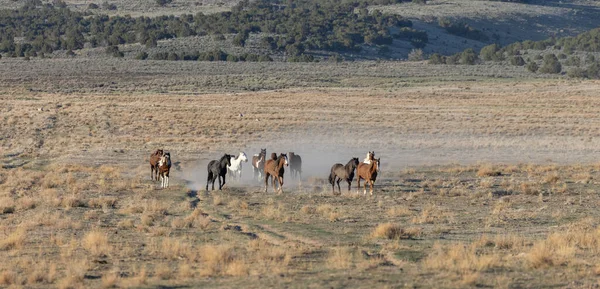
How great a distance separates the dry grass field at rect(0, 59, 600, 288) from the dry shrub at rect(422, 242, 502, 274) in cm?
4

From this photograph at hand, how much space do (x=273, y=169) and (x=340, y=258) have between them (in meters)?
11.5

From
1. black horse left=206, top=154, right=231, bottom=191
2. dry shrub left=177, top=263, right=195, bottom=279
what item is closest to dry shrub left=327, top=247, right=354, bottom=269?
dry shrub left=177, top=263, right=195, bottom=279

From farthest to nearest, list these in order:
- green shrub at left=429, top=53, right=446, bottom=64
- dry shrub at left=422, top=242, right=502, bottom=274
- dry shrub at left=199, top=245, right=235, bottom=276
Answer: green shrub at left=429, top=53, right=446, bottom=64, dry shrub at left=199, top=245, right=235, bottom=276, dry shrub at left=422, top=242, right=502, bottom=274

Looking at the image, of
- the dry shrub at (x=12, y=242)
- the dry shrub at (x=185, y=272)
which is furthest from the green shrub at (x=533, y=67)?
the dry shrub at (x=185, y=272)

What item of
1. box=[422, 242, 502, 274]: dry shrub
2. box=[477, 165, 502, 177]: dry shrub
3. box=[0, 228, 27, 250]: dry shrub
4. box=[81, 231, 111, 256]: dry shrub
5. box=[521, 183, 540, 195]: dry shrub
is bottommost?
box=[477, 165, 502, 177]: dry shrub

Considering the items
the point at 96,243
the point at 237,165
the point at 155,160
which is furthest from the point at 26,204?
the point at 237,165

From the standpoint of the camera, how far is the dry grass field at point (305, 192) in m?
15.3

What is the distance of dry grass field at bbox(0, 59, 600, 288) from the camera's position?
15.3m

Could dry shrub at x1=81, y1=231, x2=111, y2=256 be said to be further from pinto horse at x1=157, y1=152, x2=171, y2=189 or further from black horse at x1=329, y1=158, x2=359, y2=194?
black horse at x1=329, y1=158, x2=359, y2=194

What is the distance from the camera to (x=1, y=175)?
3303 centimetres

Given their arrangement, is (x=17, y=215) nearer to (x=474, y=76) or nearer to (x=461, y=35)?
(x=474, y=76)

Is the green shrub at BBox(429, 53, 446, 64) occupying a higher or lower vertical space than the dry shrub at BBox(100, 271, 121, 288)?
higher

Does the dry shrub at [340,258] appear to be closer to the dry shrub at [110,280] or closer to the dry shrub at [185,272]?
the dry shrub at [185,272]

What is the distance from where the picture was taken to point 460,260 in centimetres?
1551
